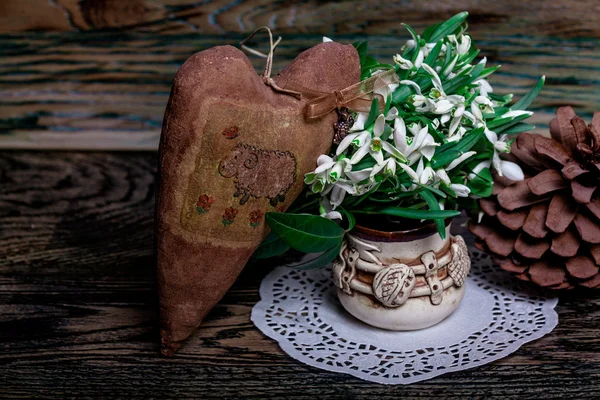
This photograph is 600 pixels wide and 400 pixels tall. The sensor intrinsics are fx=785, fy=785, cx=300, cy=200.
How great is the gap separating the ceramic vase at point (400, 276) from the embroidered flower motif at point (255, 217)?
0.39ft

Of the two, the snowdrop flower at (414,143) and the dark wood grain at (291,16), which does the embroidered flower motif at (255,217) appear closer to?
the snowdrop flower at (414,143)

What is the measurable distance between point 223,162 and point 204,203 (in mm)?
50

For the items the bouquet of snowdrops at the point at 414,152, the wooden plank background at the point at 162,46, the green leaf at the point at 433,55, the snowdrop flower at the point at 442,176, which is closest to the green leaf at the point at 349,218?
the bouquet of snowdrops at the point at 414,152

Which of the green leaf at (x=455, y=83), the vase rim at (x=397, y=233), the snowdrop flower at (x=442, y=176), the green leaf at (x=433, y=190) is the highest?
the green leaf at (x=455, y=83)

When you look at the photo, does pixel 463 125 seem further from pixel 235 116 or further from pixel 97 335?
pixel 97 335

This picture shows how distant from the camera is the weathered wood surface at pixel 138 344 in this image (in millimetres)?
852

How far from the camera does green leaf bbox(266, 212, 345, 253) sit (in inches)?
34.2

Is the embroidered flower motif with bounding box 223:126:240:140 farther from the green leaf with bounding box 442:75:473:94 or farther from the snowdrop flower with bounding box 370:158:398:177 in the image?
the green leaf with bounding box 442:75:473:94

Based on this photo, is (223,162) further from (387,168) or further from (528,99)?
(528,99)

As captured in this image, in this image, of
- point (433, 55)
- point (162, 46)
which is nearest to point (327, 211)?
A: point (433, 55)

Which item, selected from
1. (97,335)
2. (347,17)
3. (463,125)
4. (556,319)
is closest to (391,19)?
(347,17)

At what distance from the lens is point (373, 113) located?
2.84 feet

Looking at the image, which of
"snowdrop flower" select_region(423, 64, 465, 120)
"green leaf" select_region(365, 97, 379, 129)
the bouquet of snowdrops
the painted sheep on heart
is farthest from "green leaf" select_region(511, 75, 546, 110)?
the painted sheep on heart

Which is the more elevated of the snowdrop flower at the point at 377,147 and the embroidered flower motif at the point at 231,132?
the embroidered flower motif at the point at 231,132
